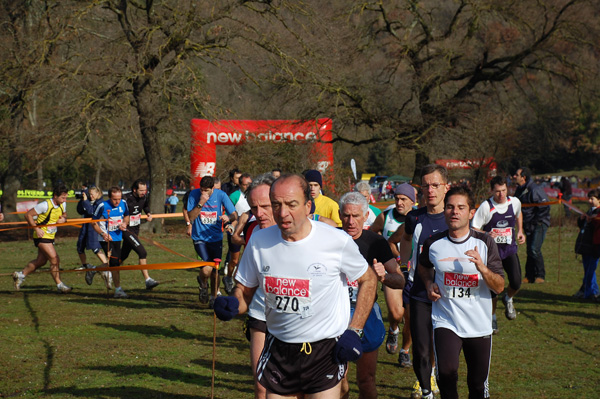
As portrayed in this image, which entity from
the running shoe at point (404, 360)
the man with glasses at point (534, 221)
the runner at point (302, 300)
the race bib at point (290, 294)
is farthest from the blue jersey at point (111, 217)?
the race bib at point (290, 294)

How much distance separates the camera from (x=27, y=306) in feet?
36.0

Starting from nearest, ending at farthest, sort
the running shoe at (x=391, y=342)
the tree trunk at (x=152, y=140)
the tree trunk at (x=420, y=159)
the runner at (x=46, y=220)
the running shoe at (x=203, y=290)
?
the running shoe at (x=391, y=342) → the running shoe at (x=203, y=290) → the runner at (x=46, y=220) → the tree trunk at (x=152, y=140) → the tree trunk at (x=420, y=159)

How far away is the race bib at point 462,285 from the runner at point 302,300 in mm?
1414

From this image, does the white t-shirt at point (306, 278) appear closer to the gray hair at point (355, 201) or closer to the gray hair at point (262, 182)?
the gray hair at point (262, 182)

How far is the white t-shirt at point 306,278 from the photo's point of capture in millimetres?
3744

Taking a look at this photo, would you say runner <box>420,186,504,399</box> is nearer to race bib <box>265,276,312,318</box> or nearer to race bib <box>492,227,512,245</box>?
race bib <box>265,276,312,318</box>

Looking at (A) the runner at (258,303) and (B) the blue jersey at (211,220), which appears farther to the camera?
(B) the blue jersey at (211,220)

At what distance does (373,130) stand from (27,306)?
18.1 m

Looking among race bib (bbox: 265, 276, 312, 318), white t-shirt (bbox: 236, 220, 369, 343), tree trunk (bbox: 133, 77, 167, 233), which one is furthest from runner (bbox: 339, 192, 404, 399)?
tree trunk (bbox: 133, 77, 167, 233)

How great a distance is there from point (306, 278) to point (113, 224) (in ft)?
29.0

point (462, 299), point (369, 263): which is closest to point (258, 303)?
point (369, 263)

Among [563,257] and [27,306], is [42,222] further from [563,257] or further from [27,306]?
[563,257]

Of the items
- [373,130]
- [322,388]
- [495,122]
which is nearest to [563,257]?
[373,130]

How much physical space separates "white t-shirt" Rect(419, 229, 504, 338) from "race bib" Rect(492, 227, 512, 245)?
14.8 feet
